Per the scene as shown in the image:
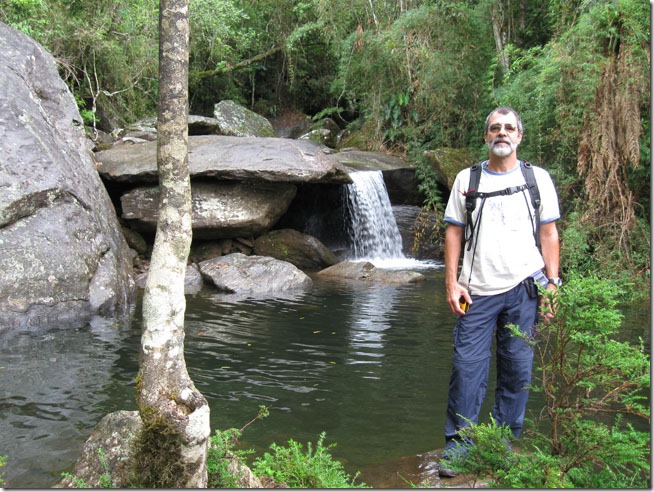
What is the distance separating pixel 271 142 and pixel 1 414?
8853 millimetres

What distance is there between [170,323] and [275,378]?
9.51 feet

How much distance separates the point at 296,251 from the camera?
1311 cm

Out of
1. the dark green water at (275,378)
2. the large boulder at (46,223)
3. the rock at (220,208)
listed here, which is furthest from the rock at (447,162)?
the large boulder at (46,223)

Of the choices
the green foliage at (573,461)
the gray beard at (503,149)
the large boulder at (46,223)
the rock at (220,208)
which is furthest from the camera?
the rock at (220,208)

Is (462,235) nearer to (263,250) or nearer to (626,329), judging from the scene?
(626,329)

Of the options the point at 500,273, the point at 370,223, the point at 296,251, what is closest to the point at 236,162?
the point at 296,251

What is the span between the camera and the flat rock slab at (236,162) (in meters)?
12.1

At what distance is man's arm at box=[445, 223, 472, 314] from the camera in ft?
12.5

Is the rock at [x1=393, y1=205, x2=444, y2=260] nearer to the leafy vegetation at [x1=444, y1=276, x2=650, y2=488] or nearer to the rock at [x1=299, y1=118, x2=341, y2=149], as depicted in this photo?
the rock at [x1=299, y1=118, x2=341, y2=149]

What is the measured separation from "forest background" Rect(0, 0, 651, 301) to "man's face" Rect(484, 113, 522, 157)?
5636mm

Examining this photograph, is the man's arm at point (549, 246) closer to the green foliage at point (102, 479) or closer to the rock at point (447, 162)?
the green foliage at point (102, 479)

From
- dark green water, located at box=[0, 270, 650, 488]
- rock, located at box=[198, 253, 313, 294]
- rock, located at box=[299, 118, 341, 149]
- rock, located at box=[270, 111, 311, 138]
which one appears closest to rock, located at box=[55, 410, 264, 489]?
dark green water, located at box=[0, 270, 650, 488]

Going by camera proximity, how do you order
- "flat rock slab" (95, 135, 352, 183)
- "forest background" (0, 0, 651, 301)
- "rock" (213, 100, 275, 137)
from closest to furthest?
"forest background" (0, 0, 651, 301), "flat rock slab" (95, 135, 352, 183), "rock" (213, 100, 275, 137)

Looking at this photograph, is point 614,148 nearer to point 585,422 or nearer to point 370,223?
point 370,223
